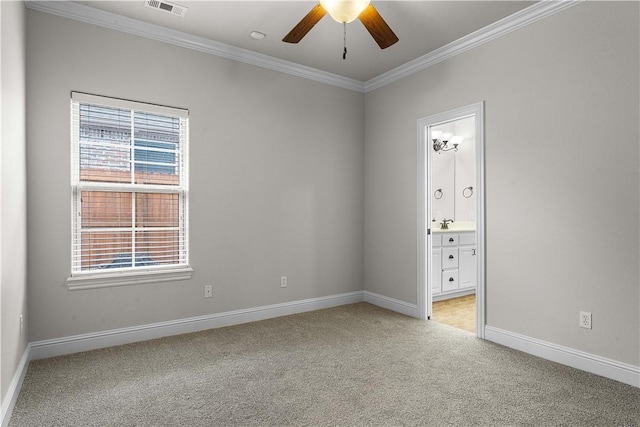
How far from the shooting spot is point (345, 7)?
228cm

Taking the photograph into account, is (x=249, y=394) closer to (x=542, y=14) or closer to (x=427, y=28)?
(x=427, y=28)

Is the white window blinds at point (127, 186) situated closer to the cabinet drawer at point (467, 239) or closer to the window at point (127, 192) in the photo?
the window at point (127, 192)

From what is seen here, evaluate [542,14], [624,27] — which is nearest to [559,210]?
[624,27]

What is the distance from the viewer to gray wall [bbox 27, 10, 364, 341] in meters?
2.95

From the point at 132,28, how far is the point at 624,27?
3.71 meters

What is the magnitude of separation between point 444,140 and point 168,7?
4017 millimetres

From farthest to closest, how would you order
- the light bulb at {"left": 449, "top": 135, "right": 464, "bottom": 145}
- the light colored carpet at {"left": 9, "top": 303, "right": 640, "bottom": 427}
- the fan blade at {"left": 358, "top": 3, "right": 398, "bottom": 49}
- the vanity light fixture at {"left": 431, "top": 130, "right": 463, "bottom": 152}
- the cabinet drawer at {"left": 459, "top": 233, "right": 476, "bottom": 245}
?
the light bulb at {"left": 449, "top": 135, "right": 464, "bottom": 145}
the vanity light fixture at {"left": 431, "top": 130, "right": 463, "bottom": 152}
the cabinet drawer at {"left": 459, "top": 233, "right": 476, "bottom": 245}
the fan blade at {"left": 358, "top": 3, "right": 398, "bottom": 49}
the light colored carpet at {"left": 9, "top": 303, "right": 640, "bottom": 427}

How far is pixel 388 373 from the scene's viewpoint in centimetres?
270

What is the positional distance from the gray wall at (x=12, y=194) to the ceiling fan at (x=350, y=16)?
1.69 meters

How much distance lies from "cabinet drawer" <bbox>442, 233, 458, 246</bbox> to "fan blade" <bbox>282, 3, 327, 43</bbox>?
3.21m

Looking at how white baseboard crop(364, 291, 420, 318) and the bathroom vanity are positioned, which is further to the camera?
the bathroom vanity

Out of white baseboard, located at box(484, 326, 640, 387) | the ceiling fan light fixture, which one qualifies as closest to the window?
the ceiling fan light fixture

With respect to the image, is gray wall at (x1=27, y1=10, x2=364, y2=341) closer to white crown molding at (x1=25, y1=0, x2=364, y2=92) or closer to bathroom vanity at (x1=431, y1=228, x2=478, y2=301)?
white crown molding at (x1=25, y1=0, x2=364, y2=92)

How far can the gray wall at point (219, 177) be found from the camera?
2.95 m
